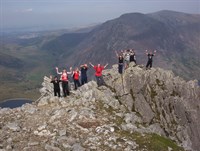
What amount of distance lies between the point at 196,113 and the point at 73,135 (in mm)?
23545

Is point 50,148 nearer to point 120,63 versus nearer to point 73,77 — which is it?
point 73,77

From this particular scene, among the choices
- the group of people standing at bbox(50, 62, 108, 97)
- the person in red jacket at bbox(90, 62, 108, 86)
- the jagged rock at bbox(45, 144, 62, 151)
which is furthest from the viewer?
the person in red jacket at bbox(90, 62, 108, 86)

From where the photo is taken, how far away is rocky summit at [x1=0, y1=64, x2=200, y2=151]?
1071 inches

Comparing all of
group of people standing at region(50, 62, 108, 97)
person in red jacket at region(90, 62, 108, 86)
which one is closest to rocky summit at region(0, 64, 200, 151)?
person in red jacket at region(90, 62, 108, 86)

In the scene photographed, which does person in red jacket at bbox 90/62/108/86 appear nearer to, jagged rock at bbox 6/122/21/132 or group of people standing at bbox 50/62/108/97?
group of people standing at bbox 50/62/108/97

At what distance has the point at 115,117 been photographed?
111 feet

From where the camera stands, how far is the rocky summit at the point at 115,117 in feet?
89.2

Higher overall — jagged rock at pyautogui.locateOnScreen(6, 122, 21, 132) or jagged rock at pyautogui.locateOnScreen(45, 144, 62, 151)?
jagged rock at pyautogui.locateOnScreen(6, 122, 21, 132)

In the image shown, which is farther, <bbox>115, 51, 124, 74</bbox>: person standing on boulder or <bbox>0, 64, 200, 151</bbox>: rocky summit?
<bbox>115, 51, 124, 74</bbox>: person standing on boulder

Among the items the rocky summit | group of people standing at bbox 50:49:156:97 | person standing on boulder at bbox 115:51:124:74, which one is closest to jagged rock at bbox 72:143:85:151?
the rocky summit

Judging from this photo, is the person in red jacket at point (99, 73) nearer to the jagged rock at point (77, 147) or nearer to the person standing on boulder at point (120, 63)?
the person standing on boulder at point (120, 63)

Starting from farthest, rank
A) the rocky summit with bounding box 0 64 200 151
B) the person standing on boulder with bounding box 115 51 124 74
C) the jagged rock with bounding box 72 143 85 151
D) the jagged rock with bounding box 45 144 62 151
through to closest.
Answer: the person standing on boulder with bounding box 115 51 124 74 < the rocky summit with bounding box 0 64 200 151 < the jagged rock with bounding box 72 143 85 151 < the jagged rock with bounding box 45 144 62 151

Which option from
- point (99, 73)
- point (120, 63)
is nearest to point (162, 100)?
point (120, 63)

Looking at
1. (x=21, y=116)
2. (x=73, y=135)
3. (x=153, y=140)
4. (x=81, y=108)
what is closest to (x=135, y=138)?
(x=153, y=140)
